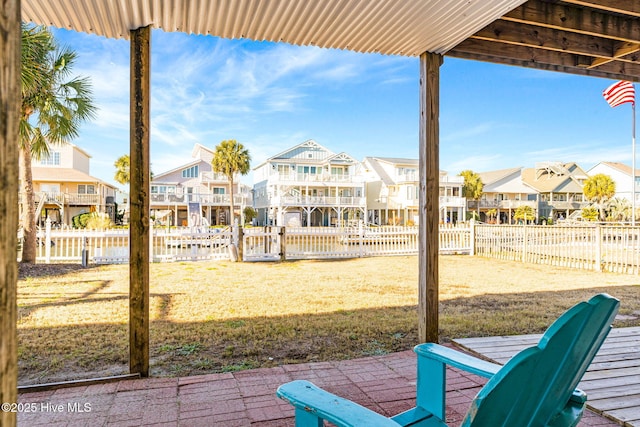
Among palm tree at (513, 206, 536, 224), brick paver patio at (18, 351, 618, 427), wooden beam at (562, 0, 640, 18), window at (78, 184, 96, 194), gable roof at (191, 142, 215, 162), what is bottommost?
brick paver patio at (18, 351, 618, 427)

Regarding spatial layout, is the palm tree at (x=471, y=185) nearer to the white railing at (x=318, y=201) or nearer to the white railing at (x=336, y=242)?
the white railing at (x=318, y=201)

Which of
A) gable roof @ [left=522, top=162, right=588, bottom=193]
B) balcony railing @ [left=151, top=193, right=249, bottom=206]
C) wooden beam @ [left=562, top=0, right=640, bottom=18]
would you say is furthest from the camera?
gable roof @ [left=522, top=162, right=588, bottom=193]

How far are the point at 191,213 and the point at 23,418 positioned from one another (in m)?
11.2

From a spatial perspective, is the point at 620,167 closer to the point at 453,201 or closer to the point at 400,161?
the point at 453,201

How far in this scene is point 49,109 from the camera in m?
9.30

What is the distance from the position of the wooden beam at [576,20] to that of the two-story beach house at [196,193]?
27.4 metres

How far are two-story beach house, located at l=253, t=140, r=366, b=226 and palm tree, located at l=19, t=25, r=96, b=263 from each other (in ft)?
61.8

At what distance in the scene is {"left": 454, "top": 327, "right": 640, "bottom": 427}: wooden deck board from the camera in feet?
7.71

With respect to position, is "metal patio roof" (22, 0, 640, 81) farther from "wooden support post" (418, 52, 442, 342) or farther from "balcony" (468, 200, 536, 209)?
"balcony" (468, 200, 536, 209)

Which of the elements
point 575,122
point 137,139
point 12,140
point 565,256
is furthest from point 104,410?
point 575,122

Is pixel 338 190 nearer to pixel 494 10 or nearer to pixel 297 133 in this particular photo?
pixel 297 133

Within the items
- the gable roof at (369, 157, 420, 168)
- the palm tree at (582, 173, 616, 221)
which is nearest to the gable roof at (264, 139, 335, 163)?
the gable roof at (369, 157, 420, 168)

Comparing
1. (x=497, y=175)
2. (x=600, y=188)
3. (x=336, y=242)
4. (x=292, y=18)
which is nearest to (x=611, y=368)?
(x=292, y=18)

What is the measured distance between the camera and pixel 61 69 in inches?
371
